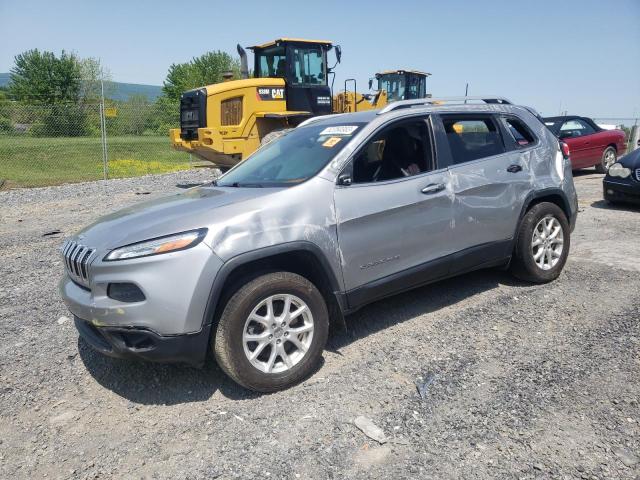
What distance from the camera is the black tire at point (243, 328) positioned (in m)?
3.07

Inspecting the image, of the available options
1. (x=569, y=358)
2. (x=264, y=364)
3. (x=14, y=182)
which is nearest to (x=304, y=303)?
(x=264, y=364)

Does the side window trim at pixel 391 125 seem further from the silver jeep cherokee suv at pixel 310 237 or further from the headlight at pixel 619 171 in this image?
the headlight at pixel 619 171

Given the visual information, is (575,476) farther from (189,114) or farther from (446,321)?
Answer: (189,114)

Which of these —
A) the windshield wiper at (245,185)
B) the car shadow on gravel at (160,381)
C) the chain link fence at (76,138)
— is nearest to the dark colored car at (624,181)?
the windshield wiper at (245,185)

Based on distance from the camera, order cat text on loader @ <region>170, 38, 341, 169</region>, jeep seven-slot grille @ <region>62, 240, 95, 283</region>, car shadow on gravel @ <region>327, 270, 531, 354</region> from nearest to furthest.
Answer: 1. jeep seven-slot grille @ <region>62, 240, 95, 283</region>
2. car shadow on gravel @ <region>327, 270, 531, 354</region>
3. cat text on loader @ <region>170, 38, 341, 169</region>

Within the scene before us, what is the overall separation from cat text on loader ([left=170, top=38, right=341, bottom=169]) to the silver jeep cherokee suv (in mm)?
7478

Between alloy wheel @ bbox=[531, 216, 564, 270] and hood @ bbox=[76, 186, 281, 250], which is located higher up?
hood @ bbox=[76, 186, 281, 250]

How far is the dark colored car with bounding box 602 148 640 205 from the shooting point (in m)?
8.55

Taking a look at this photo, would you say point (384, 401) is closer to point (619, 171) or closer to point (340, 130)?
point (340, 130)

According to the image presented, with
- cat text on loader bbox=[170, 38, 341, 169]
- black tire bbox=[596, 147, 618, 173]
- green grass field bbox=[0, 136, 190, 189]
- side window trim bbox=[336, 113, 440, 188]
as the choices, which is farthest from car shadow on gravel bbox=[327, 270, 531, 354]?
green grass field bbox=[0, 136, 190, 189]

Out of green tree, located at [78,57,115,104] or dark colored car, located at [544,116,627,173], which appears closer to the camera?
dark colored car, located at [544,116,627,173]

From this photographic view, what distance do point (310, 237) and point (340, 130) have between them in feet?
3.73

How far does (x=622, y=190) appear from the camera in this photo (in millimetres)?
8680

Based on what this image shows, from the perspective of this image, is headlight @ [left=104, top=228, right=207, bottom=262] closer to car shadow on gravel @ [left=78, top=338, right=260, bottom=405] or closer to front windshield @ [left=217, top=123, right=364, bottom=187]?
front windshield @ [left=217, top=123, right=364, bottom=187]
